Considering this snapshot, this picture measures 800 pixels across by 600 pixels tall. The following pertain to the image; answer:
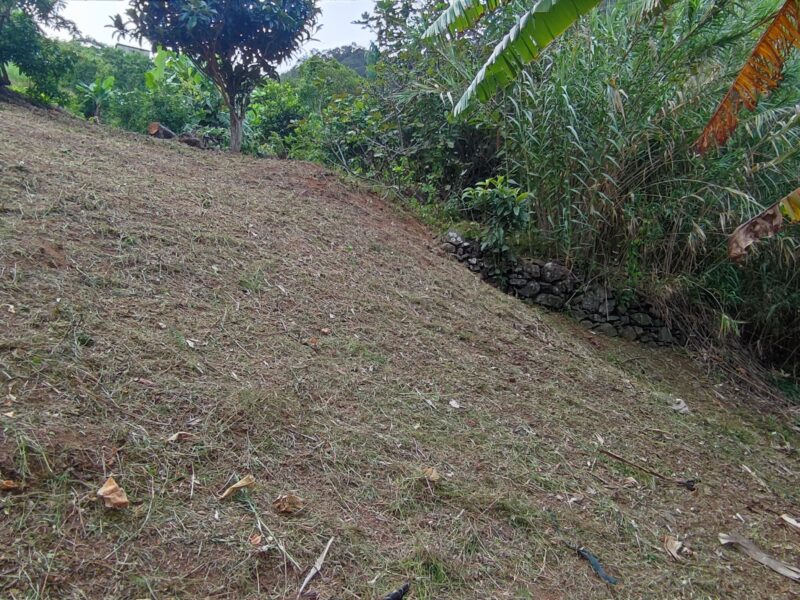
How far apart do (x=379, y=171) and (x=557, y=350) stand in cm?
318

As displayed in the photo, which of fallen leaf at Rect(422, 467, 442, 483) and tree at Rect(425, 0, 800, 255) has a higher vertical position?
tree at Rect(425, 0, 800, 255)

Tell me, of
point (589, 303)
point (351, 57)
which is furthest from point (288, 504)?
point (351, 57)

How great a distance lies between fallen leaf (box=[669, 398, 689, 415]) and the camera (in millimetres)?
3559

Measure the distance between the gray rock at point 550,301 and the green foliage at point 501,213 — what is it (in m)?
0.50

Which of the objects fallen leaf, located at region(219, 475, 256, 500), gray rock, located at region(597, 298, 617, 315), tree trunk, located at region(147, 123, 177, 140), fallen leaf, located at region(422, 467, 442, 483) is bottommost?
fallen leaf, located at region(219, 475, 256, 500)

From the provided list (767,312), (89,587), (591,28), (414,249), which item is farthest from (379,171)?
(89,587)

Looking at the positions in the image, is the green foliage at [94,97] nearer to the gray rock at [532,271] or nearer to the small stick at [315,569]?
the gray rock at [532,271]

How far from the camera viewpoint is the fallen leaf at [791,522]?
2633mm

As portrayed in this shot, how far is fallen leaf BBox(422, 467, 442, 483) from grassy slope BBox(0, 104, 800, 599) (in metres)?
0.04

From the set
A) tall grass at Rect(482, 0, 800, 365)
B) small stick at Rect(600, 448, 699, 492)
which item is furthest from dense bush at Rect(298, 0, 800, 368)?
small stick at Rect(600, 448, 699, 492)

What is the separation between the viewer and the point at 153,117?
702 cm

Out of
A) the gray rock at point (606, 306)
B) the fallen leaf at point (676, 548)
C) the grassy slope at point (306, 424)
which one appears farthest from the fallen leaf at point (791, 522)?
the gray rock at point (606, 306)

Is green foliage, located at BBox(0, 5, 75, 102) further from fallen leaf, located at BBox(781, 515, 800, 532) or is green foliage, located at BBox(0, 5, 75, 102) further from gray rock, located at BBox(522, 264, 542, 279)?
fallen leaf, located at BBox(781, 515, 800, 532)

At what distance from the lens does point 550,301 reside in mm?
4613
